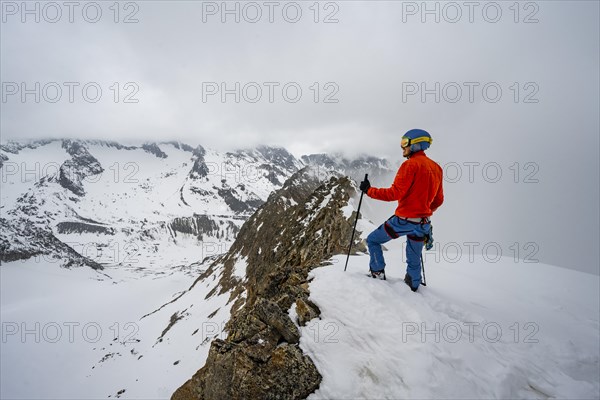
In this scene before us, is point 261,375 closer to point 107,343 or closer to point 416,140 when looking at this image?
point 416,140

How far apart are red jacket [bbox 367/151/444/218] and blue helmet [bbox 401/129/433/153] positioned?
6.7 inches

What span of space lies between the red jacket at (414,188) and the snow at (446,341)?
233 cm

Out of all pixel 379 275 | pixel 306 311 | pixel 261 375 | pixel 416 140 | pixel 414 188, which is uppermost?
pixel 416 140

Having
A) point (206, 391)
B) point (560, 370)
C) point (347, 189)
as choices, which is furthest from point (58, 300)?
point (560, 370)

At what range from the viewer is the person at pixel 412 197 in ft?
24.5

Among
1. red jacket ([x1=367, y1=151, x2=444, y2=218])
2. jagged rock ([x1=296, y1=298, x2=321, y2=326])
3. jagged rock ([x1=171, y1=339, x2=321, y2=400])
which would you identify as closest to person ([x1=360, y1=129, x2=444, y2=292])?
red jacket ([x1=367, y1=151, x2=444, y2=218])

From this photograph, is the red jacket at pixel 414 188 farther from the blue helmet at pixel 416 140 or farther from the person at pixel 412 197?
the blue helmet at pixel 416 140

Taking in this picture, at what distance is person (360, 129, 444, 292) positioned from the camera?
7453 mm

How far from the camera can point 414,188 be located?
7.59m

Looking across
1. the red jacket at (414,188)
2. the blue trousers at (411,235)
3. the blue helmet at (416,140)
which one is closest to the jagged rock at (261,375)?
A: the blue trousers at (411,235)

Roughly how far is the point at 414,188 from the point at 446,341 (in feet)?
12.6

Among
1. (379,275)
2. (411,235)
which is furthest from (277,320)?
(411,235)

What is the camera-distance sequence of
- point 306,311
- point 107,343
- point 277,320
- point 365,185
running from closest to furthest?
point 277,320 < point 306,311 < point 365,185 < point 107,343

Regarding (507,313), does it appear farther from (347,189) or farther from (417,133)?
(347,189)
